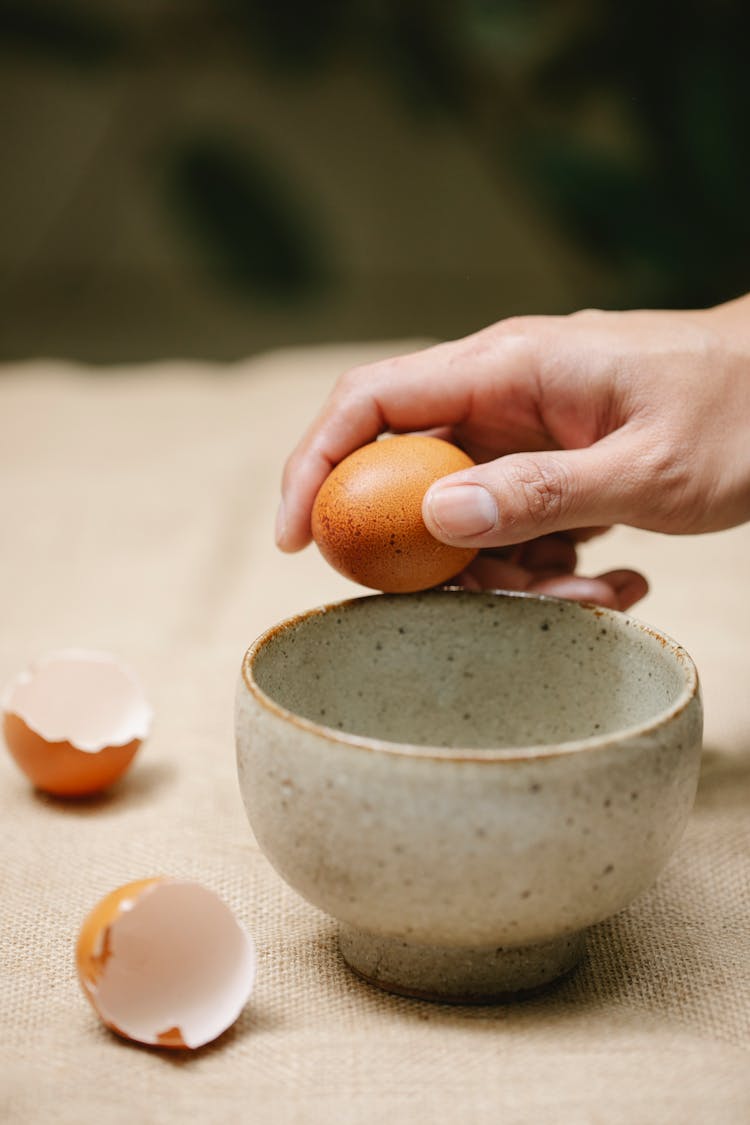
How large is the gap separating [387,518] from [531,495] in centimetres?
11

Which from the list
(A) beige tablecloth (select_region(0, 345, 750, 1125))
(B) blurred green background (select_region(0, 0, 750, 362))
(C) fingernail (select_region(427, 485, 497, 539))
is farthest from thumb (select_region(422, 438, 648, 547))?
(B) blurred green background (select_region(0, 0, 750, 362))

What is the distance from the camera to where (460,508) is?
88cm

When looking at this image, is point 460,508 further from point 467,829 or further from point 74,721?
point 74,721

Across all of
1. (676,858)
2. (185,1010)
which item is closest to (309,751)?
(185,1010)

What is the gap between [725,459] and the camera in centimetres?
102

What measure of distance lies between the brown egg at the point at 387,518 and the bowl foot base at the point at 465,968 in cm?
27

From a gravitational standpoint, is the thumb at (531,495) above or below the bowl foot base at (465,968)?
above

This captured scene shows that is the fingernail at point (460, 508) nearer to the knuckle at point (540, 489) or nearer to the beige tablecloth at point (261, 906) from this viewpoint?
the knuckle at point (540, 489)

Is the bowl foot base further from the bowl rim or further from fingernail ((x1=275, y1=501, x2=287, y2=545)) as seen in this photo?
fingernail ((x1=275, y1=501, x2=287, y2=545))

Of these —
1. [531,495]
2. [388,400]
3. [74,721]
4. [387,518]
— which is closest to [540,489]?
[531,495]

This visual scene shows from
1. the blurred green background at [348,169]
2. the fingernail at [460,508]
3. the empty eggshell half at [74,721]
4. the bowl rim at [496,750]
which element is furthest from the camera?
the blurred green background at [348,169]

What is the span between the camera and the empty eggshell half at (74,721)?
1.02 metres

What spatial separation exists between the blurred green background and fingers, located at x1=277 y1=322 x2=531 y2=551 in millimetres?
1566

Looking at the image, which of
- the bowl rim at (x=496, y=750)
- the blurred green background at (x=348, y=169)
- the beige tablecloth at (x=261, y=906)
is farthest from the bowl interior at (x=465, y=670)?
the blurred green background at (x=348, y=169)
